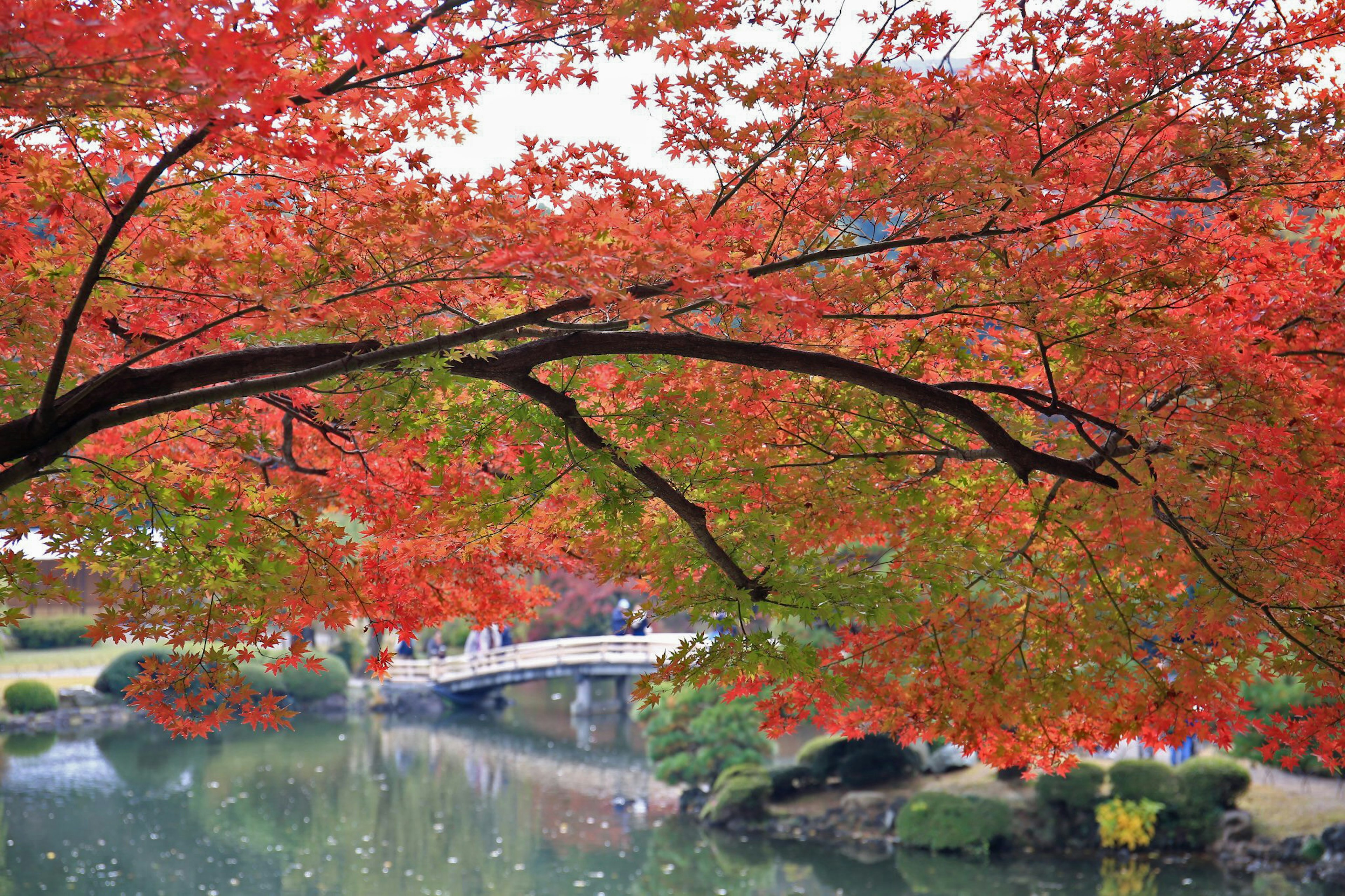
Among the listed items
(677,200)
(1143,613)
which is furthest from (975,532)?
(677,200)

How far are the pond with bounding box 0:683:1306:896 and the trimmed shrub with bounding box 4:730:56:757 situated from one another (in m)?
0.07

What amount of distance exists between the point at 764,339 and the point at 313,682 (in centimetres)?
2105

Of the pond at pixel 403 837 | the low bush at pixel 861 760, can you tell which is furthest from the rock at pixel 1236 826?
the low bush at pixel 861 760

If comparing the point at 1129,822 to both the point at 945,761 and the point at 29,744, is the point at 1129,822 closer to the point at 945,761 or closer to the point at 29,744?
the point at 945,761

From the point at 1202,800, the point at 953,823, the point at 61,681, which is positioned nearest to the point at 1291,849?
the point at 1202,800

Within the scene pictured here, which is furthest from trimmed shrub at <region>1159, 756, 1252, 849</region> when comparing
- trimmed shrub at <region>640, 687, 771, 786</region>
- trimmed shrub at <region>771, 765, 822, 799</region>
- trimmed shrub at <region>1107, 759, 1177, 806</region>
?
trimmed shrub at <region>640, 687, 771, 786</region>

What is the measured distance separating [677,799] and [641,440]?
1204cm

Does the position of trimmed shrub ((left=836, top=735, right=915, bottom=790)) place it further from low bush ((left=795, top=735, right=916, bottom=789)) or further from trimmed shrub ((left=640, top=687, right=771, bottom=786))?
trimmed shrub ((left=640, top=687, right=771, bottom=786))

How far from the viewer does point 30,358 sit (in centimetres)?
445

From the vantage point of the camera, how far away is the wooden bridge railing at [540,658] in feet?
67.1

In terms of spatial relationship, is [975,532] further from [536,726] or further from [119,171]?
[536,726]

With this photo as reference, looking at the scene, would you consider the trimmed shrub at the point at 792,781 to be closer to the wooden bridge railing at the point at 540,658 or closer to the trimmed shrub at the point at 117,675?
the wooden bridge railing at the point at 540,658

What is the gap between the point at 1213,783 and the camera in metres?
12.3

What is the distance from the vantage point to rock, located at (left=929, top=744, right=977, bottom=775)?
14.2 m
